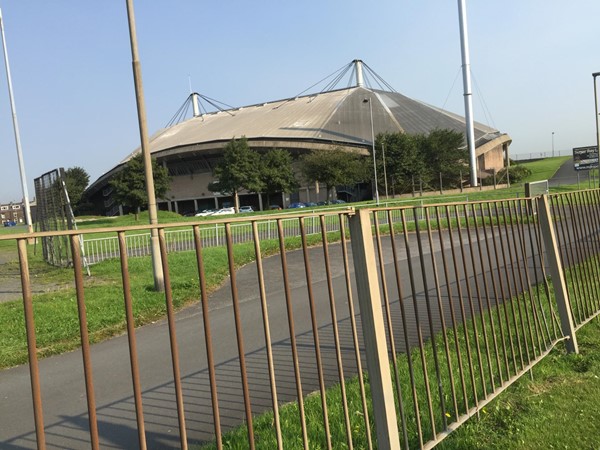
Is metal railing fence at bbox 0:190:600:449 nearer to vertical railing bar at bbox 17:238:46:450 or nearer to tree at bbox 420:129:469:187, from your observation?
vertical railing bar at bbox 17:238:46:450

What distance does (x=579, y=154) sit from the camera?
31766 mm

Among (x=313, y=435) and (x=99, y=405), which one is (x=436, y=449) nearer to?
(x=313, y=435)

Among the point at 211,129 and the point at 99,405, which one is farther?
the point at 211,129

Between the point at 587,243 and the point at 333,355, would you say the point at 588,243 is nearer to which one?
the point at 587,243

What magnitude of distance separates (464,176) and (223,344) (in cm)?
6253

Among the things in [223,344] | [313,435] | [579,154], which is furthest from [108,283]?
[579,154]

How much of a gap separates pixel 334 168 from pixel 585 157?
25439 millimetres

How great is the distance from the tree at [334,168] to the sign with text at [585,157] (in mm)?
24359

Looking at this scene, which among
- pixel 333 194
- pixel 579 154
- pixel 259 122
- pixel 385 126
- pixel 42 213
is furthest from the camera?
pixel 259 122

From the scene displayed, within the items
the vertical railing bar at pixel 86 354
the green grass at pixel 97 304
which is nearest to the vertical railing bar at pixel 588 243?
the vertical railing bar at pixel 86 354

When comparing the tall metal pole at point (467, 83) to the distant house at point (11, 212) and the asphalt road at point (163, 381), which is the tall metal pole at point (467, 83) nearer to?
the asphalt road at point (163, 381)

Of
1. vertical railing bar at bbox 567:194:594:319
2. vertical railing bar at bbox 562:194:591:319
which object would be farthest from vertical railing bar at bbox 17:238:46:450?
vertical railing bar at bbox 567:194:594:319

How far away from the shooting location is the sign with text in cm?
3153

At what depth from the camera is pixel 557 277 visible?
4723 mm
